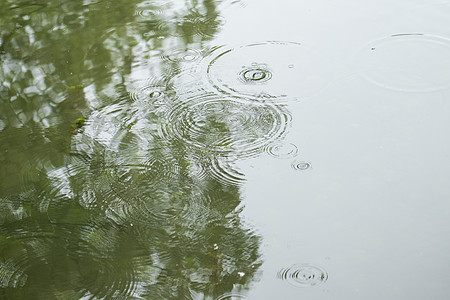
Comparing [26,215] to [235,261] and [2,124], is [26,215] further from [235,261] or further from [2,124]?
[235,261]

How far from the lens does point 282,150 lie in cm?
369

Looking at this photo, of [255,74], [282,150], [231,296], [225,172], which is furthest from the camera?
[255,74]

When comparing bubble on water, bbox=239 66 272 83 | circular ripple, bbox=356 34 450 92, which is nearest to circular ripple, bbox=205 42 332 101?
bubble on water, bbox=239 66 272 83

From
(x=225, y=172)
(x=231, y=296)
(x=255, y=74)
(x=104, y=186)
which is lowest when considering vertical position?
(x=231, y=296)

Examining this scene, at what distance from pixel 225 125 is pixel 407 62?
4.93ft

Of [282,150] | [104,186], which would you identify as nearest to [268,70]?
[282,150]

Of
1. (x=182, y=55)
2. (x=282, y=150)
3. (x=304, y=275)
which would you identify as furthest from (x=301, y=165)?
(x=182, y=55)

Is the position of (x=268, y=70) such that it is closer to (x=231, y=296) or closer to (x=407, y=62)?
(x=407, y=62)

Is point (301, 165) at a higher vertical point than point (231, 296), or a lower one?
higher

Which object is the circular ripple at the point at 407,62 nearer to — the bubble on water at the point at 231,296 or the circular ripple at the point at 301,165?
the circular ripple at the point at 301,165

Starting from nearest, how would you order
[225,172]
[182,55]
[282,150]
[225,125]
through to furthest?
[225,172] < [282,150] < [225,125] < [182,55]

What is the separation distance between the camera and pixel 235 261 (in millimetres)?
3033

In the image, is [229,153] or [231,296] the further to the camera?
[229,153]

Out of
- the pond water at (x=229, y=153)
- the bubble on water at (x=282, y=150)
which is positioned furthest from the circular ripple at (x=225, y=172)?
the bubble on water at (x=282, y=150)
